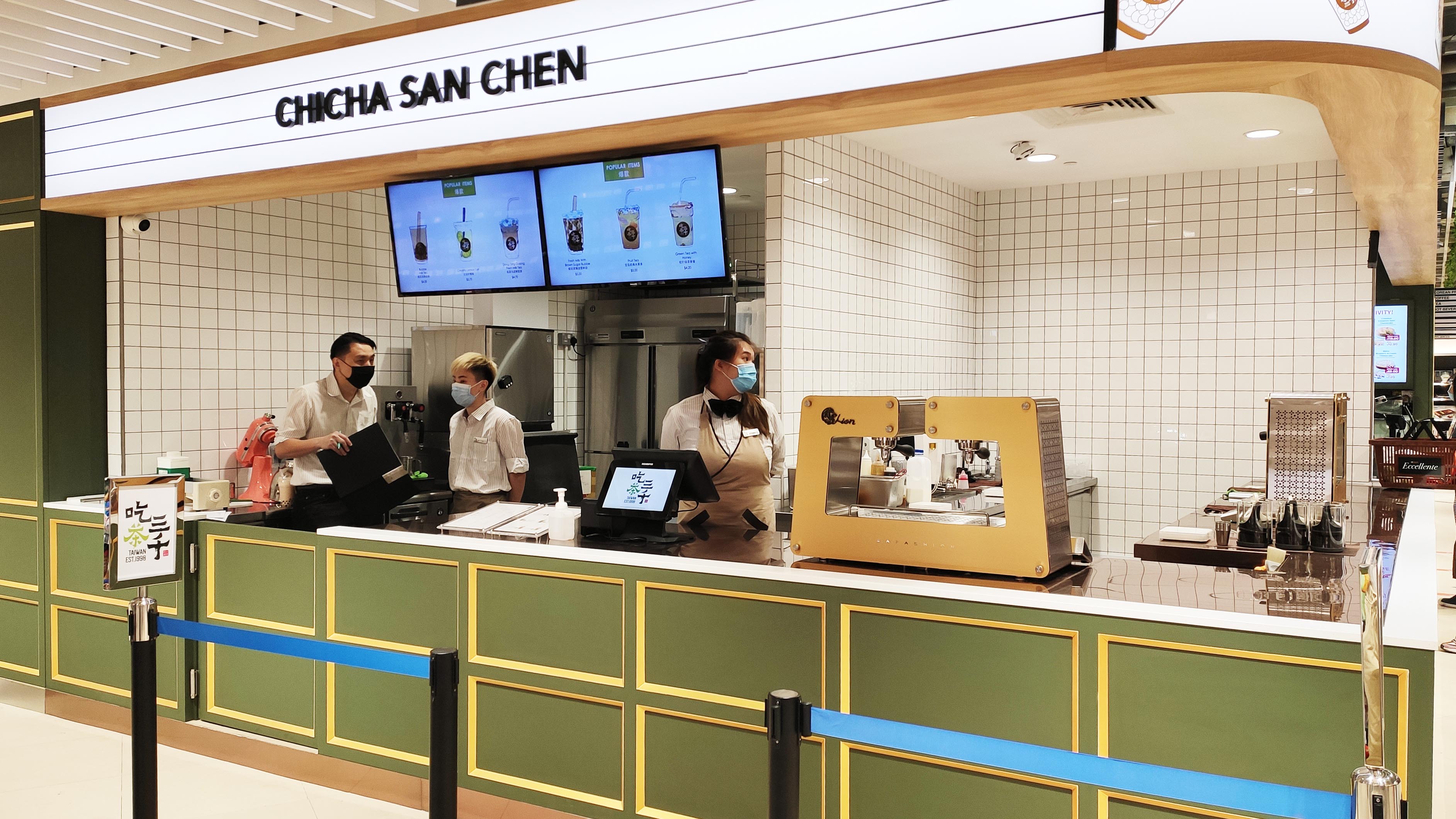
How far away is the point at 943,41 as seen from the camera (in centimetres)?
270

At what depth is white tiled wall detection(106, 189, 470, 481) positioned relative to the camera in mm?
4770

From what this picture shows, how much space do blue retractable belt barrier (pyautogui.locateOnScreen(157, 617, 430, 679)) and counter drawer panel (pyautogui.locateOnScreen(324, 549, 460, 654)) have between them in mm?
686

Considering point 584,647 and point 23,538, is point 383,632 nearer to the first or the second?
point 584,647

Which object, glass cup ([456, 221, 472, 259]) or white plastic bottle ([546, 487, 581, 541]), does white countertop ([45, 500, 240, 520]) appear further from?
white plastic bottle ([546, 487, 581, 541])

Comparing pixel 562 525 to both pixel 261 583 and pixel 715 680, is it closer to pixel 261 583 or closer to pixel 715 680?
pixel 715 680

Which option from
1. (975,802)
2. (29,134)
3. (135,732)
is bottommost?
(975,802)

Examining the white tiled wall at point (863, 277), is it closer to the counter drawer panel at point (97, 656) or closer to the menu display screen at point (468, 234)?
the menu display screen at point (468, 234)

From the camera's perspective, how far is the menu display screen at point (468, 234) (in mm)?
3729

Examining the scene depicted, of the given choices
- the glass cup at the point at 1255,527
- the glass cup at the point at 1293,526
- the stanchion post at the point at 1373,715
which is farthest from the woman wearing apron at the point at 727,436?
the stanchion post at the point at 1373,715

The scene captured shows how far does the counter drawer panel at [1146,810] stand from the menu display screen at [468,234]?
8.26 ft

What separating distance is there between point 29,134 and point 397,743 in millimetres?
3384

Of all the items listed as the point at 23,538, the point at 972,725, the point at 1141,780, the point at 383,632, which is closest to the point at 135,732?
the point at 383,632

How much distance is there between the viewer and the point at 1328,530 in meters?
3.27

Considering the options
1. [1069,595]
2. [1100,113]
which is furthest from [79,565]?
[1100,113]
